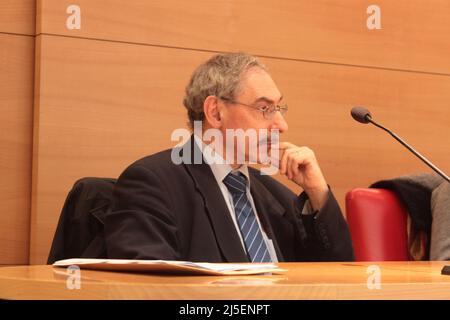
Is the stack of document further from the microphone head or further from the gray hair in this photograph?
the gray hair

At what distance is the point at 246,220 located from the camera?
2373 mm

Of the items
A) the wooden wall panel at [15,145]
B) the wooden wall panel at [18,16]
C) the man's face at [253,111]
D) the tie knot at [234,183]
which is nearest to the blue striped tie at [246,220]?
the tie knot at [234,183]

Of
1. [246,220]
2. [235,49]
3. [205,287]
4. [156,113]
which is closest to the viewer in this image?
[205,287]

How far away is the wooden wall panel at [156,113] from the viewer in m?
2.84

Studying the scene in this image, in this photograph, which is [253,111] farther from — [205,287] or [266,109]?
[205,287]

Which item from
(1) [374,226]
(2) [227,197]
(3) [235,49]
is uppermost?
(3) [235,49]

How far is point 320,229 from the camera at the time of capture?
239 cm

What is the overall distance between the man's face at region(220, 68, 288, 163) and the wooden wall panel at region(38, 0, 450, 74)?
0.64 metres

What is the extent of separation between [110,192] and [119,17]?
3.00 ft

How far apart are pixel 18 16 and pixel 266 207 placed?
1.14m

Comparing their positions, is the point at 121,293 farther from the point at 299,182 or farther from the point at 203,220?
the point at 299,182

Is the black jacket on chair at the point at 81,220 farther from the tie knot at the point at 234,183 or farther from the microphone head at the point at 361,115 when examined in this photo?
the microphone head at the point at 361,115

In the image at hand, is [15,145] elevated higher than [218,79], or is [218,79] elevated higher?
[218,79]

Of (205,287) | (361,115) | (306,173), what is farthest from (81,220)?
(205,287)
